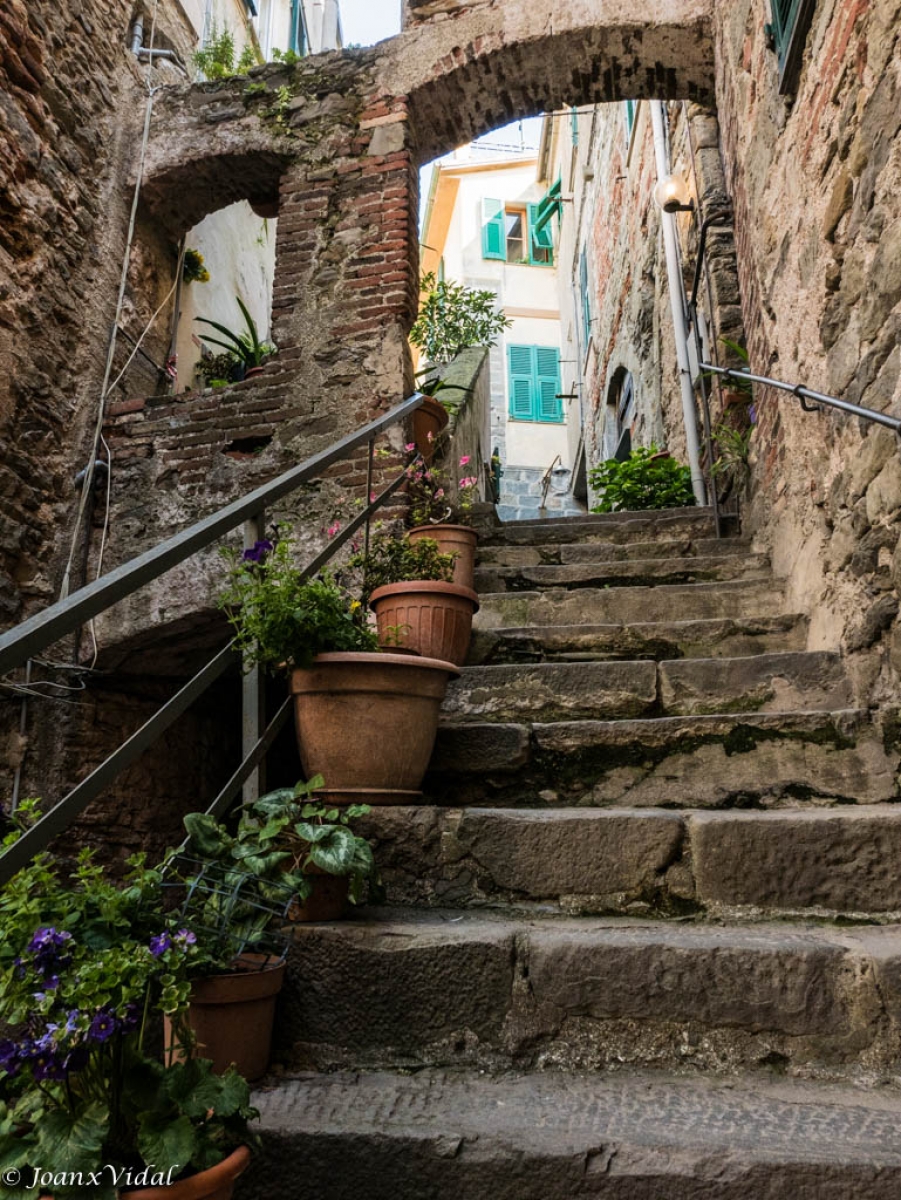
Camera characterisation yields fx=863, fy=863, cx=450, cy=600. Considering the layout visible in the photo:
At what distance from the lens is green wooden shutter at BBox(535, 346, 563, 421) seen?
14680mm

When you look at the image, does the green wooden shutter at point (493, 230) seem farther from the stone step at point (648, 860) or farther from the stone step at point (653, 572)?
the stone step at point (648, 860)

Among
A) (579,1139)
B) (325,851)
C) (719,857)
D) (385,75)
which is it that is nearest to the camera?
(579,1139)

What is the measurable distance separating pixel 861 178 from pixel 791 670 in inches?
53.4

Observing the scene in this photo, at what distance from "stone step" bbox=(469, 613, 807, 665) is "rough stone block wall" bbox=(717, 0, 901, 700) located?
14cm

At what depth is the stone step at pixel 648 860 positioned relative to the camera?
69.5 inches

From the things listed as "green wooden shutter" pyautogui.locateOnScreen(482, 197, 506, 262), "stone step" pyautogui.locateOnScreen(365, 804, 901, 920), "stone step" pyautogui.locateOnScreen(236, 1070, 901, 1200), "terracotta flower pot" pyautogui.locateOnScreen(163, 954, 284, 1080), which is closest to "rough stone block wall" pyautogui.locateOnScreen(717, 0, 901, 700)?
"stone step" pyautogui.locateOnScreen(365, 804, 901, 920)

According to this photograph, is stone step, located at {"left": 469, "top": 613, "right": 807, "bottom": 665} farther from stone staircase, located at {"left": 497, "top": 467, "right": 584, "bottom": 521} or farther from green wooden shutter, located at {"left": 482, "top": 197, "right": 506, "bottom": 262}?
green wooden shutter, located at {"left": 482, "top": 197, "right": 506, "bottom": 262}

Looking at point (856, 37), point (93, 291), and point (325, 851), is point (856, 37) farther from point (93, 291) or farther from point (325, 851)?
point (93, 291)

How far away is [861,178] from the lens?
2305mm

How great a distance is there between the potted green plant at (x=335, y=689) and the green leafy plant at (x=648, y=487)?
3580mm

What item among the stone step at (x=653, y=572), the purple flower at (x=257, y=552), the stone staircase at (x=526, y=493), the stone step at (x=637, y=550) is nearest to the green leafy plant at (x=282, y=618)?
the purple flower at (x=257, y=552)

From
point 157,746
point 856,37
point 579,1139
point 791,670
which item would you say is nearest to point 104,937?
point 579,1139

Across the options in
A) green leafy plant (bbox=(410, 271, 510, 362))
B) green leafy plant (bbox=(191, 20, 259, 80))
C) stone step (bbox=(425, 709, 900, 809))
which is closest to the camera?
stone step (bbox=(425, 709, 900, 809))

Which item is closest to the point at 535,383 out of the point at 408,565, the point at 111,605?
the point at 408,565
